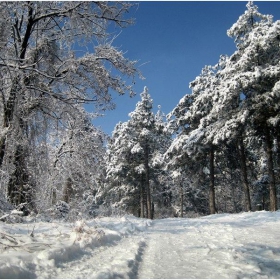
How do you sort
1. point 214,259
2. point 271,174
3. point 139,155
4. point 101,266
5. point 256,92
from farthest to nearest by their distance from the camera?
point 139,155
point 256,92
point 271,174
point 214,259
point 101,266

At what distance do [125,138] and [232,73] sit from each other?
15153 mm

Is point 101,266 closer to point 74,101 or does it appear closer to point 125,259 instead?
point 125,259

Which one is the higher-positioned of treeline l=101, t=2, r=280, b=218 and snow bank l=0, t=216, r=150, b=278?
treeline l=101, t=2, r=280, b=218

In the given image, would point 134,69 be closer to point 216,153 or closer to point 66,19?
point 66,19

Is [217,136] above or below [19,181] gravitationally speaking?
above

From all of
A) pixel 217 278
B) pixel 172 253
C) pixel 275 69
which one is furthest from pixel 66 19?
pixel 275 69

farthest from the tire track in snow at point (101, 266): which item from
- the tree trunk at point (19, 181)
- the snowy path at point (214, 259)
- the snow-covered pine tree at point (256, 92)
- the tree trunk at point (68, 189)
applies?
the snow-covered pine tree at point (256, 92)

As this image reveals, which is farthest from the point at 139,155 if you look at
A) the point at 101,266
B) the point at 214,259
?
the point at 101,266

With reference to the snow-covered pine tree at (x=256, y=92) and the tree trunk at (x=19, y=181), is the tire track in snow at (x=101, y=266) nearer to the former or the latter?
the tree trunk at (x=19, y=181)

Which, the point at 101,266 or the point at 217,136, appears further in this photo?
the point at 217,136

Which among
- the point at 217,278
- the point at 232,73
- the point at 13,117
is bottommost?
the point at 217,278

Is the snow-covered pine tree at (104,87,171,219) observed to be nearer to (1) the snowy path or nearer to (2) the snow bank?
(1) the snowy path

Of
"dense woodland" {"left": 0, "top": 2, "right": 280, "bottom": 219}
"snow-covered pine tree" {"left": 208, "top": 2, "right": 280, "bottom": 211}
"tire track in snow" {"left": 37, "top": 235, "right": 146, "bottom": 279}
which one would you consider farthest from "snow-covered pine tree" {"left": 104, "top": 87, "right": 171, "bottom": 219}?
"tire track in snow" {"left": 37, "top": 235, "right": 146, "bottom": 279}

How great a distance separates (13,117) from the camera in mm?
6383
